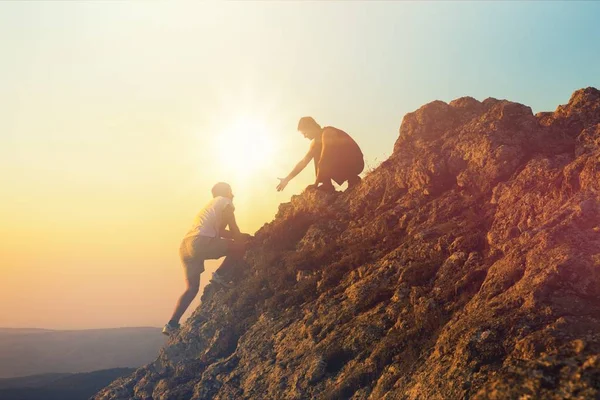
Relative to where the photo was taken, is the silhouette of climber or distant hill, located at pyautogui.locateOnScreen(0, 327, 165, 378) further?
distant hill, located at pyautogui.locateOnScreen(0, 327, 165, 378)

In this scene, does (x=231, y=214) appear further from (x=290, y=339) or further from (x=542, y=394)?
(x=542, y=394)

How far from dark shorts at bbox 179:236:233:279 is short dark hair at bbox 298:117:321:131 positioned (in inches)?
208

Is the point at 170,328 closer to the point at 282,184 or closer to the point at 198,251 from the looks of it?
the point at 198,251

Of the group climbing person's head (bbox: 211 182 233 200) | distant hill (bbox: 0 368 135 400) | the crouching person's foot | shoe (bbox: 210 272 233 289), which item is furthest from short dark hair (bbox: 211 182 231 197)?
distant hill (bbox: 0 368 135 400)

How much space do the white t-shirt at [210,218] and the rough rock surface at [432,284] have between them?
1.45 m

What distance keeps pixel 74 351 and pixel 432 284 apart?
72.8 m

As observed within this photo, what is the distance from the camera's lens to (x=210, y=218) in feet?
45.5

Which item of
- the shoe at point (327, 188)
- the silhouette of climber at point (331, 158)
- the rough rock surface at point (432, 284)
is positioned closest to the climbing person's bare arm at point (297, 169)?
the silhouette of climber at point (331, 158)

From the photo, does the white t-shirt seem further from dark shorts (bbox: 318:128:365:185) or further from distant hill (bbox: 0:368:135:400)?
distant hill (bbox: 0:368:135:400)

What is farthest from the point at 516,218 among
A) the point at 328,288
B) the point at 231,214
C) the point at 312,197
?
the point at 231,214

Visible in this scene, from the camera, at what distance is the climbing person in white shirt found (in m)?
13.5

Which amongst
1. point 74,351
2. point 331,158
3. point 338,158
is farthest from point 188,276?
point 74,351

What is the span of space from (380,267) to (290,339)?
2581 millimetres

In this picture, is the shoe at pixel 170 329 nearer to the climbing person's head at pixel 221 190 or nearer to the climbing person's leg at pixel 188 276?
the climbing person's leg at pixel 188 276
